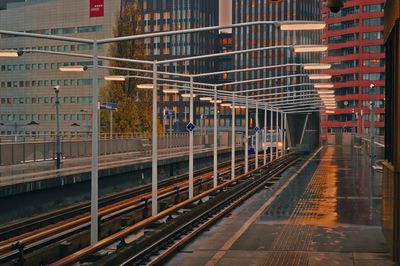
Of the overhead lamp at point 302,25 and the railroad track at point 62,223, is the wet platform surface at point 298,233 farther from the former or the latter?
the overhead lamp at point 302,25

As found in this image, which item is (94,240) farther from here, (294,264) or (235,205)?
(235,205)

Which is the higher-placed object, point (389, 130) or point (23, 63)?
point (23, 63)

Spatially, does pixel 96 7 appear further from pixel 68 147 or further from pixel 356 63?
pixel 356 63

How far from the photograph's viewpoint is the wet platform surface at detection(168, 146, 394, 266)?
15.4 metres

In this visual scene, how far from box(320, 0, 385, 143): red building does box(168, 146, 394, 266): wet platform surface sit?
129 metres

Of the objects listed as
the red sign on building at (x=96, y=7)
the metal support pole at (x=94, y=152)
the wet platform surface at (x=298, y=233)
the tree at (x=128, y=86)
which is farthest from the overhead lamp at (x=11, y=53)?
the red sign on building at (x=96, y=7)

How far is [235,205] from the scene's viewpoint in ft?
85.6

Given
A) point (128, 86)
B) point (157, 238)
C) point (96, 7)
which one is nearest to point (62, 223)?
point (157, 238)

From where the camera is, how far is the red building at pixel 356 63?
15600 centimetres

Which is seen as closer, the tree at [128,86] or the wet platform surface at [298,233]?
the wet platform surface at [298,233]

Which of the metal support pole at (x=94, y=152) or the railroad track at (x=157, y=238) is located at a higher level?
the metal support pole at (x=94, y=152)

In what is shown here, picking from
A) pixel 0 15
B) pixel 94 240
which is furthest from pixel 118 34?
pixel 0 15

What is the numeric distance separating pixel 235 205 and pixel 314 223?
5.54 m

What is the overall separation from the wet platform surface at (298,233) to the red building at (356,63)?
12910cm
